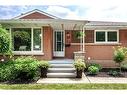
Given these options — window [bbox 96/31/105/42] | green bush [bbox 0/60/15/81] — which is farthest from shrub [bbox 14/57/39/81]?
window [bbox 96/31/105/42]

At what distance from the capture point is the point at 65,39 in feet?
79.7

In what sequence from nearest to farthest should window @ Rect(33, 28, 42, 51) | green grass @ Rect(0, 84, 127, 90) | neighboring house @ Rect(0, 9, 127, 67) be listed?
green grass @ Rect(0, 84, 127, 90) → neighboring house @ Rect(0, 9, 127, 67) → window @ Rect(33, 28, 42, 51)

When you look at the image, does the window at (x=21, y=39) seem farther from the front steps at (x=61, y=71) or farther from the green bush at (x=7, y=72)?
A: the green bush at (x=7, y=72)

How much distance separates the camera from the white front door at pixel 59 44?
78.5 ft

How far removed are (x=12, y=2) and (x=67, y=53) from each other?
13687 mm

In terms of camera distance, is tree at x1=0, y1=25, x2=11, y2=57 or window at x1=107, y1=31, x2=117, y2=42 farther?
window at x1=107, y1=31, x2=117, y2=42

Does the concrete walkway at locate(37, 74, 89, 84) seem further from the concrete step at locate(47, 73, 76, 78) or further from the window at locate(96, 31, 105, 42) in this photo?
the window at locate(96, 31, 105, 42)

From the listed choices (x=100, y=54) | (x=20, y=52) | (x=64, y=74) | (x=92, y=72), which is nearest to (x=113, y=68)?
(x=100, y=54)

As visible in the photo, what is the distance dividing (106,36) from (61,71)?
278 inches

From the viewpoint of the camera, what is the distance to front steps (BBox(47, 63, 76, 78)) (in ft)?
58.9

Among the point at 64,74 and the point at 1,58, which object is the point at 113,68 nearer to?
the point at 64,74

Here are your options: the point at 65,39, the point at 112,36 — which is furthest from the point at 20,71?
the point at 112,36

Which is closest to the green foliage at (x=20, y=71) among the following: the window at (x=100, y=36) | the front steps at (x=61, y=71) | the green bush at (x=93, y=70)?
the front steps at (x=61, y=71)
